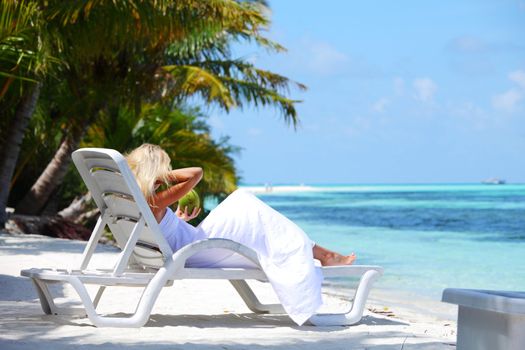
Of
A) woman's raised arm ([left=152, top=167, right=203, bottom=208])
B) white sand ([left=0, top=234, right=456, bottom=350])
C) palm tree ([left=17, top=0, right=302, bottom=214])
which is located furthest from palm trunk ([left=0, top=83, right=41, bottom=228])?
woman's raised arm ([left=152, top=167, right=203, bottom=208])

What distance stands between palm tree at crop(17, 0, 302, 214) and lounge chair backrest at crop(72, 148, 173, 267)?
6.54 m

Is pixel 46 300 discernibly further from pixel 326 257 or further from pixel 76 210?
pixel 76 210

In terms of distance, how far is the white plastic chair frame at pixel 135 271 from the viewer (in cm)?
527

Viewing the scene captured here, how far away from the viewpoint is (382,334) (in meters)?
5.41

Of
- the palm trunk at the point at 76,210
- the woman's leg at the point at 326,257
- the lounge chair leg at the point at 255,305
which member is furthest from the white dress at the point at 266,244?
the palm trunk at the point at 76,210

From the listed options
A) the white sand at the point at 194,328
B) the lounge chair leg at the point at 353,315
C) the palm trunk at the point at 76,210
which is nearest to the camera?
the white sand at the point at 194,328

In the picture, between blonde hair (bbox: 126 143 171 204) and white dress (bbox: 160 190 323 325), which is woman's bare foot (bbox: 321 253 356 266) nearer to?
white dress (bbox: 160 190 323 325)

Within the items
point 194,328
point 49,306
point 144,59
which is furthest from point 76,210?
point 194,328

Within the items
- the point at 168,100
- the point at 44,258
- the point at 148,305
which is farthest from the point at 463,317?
the point at 168,100

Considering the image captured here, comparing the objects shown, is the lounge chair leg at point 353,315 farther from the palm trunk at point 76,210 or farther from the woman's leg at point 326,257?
the palm trunk at point 76,210

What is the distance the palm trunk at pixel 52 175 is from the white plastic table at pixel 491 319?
13.6 metres

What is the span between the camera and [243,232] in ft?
18.8

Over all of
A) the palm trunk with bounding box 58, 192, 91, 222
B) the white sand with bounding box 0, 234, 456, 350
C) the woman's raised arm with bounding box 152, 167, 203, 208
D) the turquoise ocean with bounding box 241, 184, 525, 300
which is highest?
the woman's raised arm with bounding box 152, 167, 203, 208

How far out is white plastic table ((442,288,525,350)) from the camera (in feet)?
11.7
